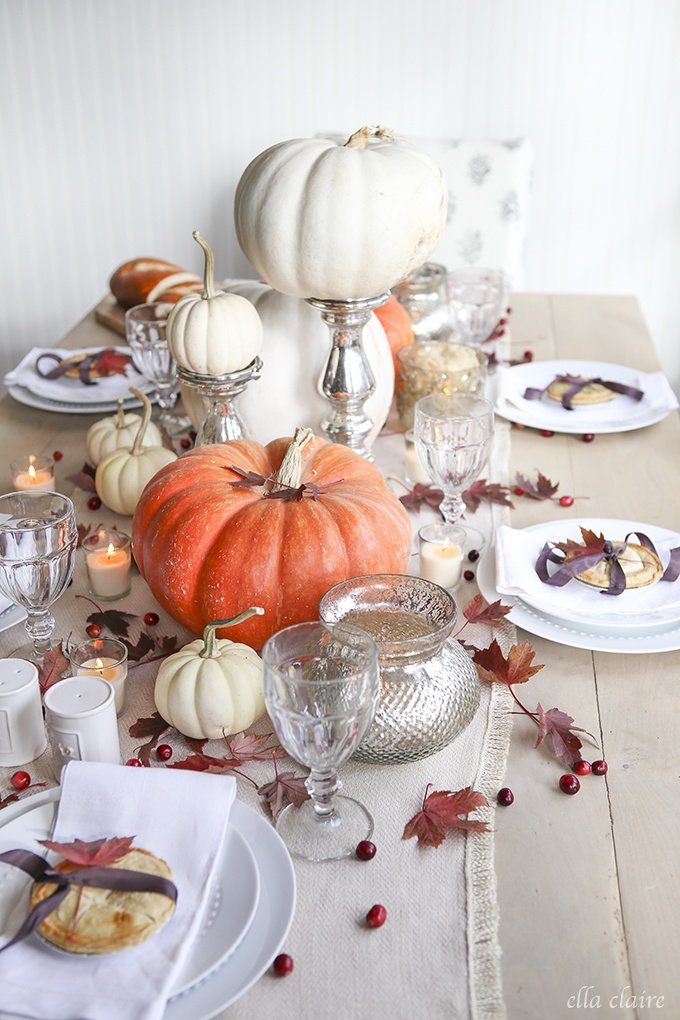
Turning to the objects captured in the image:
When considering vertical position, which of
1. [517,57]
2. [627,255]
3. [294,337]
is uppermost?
[517,57]

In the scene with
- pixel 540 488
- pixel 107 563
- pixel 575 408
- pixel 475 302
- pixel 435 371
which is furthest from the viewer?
pixel 475 302

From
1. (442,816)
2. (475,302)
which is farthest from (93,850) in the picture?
(475,302)

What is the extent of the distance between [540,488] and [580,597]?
0.36 m

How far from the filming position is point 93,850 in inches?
29.2

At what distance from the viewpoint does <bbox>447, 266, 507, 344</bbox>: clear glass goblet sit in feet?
5.96

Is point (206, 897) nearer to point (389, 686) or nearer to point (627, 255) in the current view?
point (389, 686)

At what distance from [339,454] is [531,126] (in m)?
2.32

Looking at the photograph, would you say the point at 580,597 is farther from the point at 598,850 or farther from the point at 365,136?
the point at 365,136

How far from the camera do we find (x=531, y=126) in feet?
10.3

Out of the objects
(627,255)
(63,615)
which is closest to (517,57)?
(627,255)

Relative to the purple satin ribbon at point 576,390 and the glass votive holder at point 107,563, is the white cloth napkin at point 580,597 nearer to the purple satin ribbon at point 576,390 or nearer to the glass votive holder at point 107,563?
the glass votive holder at point 107,563

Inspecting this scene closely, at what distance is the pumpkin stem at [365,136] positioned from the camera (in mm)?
1319

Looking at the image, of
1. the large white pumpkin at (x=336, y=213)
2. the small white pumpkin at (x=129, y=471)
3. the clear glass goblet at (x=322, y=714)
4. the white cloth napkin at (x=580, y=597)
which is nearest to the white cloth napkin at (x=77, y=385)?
the small white pumpkin at (x=129, y=471)

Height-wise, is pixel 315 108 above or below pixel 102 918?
above
